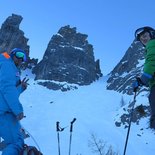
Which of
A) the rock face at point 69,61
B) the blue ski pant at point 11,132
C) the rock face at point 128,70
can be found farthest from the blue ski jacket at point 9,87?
the rock face at point 69,61

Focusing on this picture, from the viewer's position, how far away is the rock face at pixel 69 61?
5098 inches

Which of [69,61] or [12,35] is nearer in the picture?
[12,35]

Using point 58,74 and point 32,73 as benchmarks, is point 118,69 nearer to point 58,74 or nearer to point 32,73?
point 58,74

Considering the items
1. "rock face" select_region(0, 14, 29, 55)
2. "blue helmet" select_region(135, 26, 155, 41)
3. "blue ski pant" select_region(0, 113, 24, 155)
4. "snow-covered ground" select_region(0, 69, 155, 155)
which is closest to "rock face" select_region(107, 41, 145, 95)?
"snow-covered ground" select_region(0, 69, 155, 155)

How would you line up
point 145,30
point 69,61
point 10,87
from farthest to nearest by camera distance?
point 69,61 < point 145,30 < point 10,87

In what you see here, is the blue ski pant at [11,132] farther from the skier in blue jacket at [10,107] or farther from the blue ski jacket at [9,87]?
the blue ski jacket at [9,87]

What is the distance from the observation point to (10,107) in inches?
A: 226

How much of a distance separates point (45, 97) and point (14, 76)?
98.6 meters

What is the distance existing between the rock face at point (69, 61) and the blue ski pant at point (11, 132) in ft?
392

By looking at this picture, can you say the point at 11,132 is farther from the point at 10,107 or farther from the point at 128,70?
the point at 128,70

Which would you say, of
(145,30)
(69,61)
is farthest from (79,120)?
(145,30)

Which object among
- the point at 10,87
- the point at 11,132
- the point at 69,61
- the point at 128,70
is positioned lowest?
the point at 11,132

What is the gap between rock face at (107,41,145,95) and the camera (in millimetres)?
115000

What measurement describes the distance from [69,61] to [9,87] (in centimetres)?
13195
